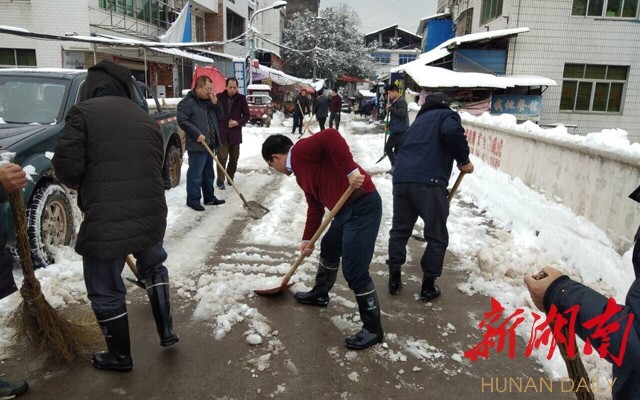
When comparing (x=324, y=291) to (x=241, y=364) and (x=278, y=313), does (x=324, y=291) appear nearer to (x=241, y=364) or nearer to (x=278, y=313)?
(x=278, y=313)

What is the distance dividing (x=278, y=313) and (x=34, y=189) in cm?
246

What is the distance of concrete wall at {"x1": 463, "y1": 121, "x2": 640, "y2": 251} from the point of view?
4.12 meters

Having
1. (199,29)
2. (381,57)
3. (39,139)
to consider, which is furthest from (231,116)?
(381,57)

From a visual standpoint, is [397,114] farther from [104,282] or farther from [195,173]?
[104,282]

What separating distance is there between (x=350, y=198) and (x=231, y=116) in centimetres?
503

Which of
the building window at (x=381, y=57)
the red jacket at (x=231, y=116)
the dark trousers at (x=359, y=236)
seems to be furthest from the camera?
the building window at (x=381, y=57)

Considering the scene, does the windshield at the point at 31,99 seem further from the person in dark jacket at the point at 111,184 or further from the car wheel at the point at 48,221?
the person in dark jacket at the point at 111,184

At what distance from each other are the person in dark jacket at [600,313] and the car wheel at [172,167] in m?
6.74

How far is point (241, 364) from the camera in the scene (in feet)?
9.86

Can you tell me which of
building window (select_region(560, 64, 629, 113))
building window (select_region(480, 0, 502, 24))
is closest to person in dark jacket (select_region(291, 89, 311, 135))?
building window (select_region(480, 0, 502, 24))

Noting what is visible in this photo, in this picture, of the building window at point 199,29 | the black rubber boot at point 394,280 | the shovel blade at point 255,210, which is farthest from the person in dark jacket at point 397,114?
the building window at point 199,29

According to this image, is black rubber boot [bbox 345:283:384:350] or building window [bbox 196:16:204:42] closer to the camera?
black rubber boot [bbox 345:283:384:350]

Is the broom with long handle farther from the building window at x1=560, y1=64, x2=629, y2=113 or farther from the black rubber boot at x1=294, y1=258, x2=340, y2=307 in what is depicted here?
the building window at x1=560, y1=64, x2=629, y2=113

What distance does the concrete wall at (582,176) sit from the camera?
4117 mm
